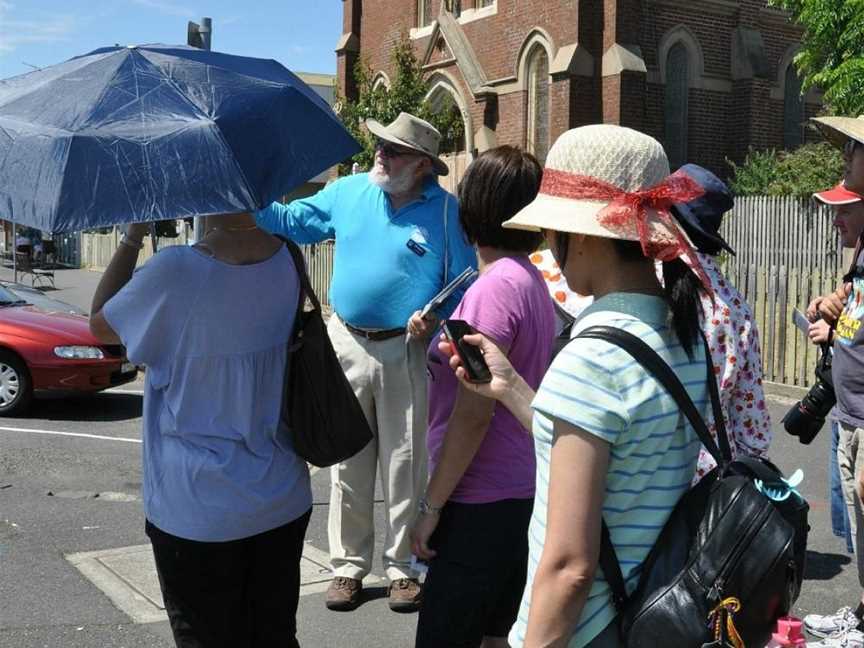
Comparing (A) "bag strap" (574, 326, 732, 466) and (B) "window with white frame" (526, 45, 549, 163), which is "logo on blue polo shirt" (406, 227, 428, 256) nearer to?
(A) "bag strap" (574, 326, 732, 466)

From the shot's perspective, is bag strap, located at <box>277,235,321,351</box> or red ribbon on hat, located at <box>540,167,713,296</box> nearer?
red ribbon on hat, located at <box>540,167,713,296</box>

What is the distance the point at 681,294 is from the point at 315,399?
1256 millimetres

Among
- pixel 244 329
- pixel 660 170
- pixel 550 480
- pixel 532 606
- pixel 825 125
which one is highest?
pixel 825 125

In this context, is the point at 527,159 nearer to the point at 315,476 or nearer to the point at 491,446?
the point at 491,446

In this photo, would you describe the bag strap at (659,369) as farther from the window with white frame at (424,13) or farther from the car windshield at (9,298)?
the window with white frame at (424,13)

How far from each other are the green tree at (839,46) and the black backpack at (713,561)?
39.9 ft

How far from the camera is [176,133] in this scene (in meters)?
2.53

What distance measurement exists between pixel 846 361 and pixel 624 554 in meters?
2.52

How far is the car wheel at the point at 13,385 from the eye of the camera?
32.4 feet

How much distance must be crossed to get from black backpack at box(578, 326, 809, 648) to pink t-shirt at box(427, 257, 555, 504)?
3.37 ft

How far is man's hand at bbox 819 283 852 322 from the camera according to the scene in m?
4.39

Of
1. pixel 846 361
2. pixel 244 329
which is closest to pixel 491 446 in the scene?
pixel 244 329

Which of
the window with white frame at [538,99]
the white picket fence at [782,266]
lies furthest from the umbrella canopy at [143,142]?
the window with white frame at [538,99]

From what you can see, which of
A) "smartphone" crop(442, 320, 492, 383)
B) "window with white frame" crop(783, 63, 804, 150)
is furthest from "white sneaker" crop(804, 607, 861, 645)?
"window with white frame" crop(783, 63, 804, 150)
